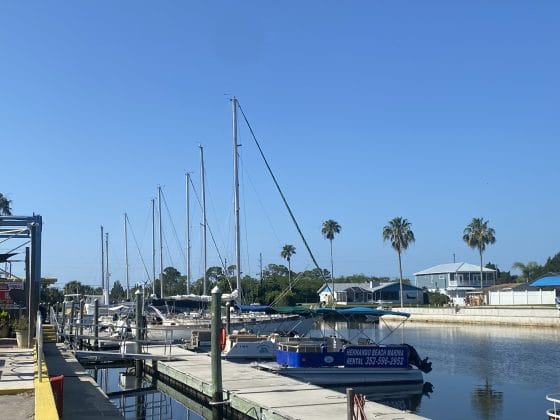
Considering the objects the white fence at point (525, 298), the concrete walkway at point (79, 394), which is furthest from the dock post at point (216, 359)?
the white fence at point (525, 298)

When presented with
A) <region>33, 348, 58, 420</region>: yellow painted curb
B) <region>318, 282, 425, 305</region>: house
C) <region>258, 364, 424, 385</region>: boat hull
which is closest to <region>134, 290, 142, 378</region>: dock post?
<region>258, 364, 424, 385</region>: boat hull

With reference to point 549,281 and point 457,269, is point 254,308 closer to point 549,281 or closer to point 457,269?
point 549,281

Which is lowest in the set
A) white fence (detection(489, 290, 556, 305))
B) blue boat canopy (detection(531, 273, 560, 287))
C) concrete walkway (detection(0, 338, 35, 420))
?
concrete walkway (detection(0, 338, 35, 420))

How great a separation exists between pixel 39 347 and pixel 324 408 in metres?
7.04

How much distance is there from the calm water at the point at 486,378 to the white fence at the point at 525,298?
3005 cm

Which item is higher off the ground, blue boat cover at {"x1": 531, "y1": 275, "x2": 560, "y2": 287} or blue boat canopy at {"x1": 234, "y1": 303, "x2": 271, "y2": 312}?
blue boat cover at {"x1": 531, "y1": 275, "x2": 560, "y2": 287}

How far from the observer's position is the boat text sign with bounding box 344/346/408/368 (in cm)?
2895

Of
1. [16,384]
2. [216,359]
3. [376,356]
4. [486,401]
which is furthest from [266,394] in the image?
[486,401]

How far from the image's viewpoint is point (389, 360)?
29.6m

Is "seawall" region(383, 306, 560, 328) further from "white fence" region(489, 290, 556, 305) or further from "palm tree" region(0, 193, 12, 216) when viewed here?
"palm tree" region(0, 193, 12, 216)

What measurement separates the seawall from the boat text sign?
40.9 m

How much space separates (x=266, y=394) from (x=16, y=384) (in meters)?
7.06

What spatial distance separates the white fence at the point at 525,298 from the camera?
277 ft

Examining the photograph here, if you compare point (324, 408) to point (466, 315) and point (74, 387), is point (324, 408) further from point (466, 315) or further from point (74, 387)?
point (466, 315)
